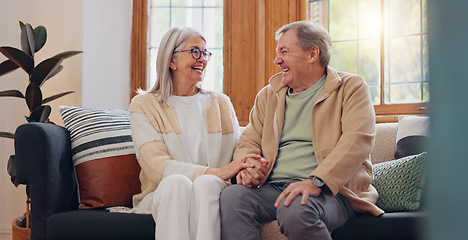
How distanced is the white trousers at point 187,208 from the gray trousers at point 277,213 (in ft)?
0.14

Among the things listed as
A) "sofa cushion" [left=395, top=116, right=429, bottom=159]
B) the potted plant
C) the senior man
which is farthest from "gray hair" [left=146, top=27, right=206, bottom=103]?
"sofa cushion" [left=395, top=116, right=429, bottom=159]

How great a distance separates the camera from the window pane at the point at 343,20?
146 inches

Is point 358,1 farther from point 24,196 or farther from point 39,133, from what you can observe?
point 24,196

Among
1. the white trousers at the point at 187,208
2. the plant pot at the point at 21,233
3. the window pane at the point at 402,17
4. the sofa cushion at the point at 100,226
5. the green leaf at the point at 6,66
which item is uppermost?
the window pane at the point at 402,17

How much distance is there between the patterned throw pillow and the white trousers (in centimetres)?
41

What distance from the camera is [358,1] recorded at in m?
3.69

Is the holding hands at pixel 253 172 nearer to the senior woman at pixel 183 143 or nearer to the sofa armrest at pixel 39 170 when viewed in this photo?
the senior woman at pixel 183 143

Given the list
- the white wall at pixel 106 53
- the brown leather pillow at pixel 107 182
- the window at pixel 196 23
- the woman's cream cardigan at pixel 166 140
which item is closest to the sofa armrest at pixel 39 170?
the brown leather pillow at pixel 107 182

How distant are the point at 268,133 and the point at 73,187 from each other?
0.93 m

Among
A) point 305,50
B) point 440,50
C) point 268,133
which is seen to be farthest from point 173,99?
point 440,50

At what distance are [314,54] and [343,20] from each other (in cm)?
167

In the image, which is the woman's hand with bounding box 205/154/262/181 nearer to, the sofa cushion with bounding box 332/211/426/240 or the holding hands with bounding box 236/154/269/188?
the holding hands with bounding box 236/154/269/188

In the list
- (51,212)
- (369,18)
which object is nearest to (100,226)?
(51,212)

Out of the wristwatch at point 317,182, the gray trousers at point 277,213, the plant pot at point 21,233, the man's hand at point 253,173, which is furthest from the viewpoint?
the plant pot at point 21,233
